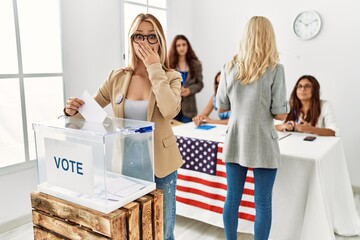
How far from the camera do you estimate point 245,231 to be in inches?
90.7

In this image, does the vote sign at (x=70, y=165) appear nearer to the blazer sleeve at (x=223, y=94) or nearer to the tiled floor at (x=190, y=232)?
the blazer sleeve at (x=223, y=94)

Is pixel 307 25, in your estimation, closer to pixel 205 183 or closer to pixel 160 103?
pixel 205 183

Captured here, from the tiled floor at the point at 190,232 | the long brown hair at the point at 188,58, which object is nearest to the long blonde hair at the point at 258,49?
the tiled floor at the point at 190,232

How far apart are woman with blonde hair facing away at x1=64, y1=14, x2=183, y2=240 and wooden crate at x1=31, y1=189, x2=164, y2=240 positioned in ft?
0.55

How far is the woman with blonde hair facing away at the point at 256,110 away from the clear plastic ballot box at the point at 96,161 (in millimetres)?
814

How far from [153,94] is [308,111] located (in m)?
1.92

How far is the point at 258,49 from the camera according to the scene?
173 cm

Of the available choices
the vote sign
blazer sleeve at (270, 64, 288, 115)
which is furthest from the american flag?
the vote sign

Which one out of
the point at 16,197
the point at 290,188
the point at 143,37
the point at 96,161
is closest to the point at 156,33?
the point at 143,37

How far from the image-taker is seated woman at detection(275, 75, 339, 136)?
2.64m

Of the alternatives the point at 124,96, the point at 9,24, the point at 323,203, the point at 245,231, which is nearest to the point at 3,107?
the point at 9,24

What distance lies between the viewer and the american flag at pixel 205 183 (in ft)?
7.54

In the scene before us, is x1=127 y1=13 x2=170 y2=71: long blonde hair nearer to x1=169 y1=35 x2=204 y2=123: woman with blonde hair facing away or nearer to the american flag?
the american flag

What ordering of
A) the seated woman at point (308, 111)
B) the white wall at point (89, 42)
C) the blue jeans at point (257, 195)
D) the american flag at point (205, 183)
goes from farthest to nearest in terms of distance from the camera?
the white wall at point (89, 42) → the seated woman at point (308, 111) → the american flag at point (205, 183) → the blue jeans at point (257, 195)
